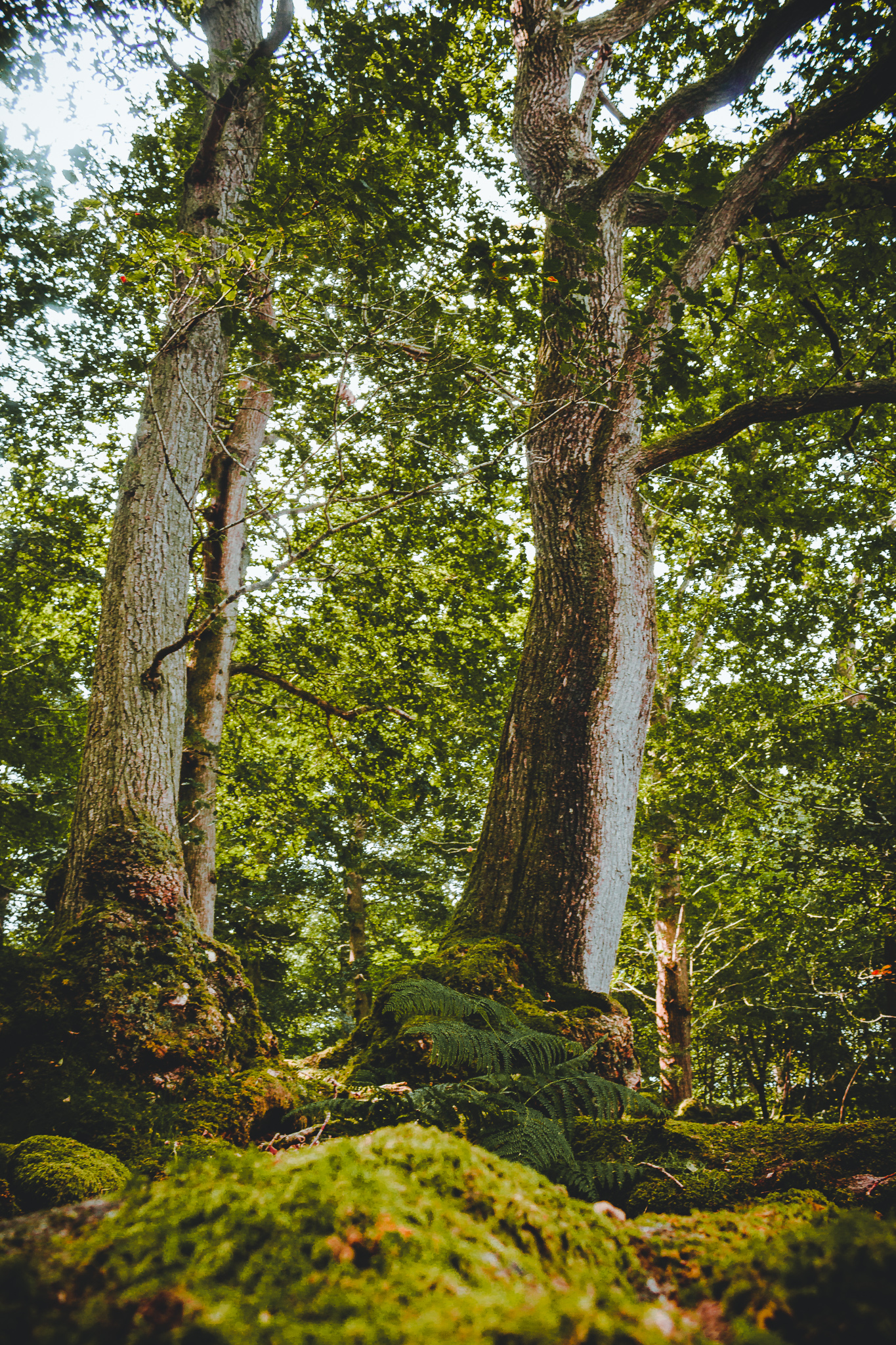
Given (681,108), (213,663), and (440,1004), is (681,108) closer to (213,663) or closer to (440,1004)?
(440,1004)

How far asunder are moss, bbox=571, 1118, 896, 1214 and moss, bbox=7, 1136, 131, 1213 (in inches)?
55.2

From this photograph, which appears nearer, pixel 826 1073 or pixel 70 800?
pixel 826 1073

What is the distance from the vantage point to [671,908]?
11.6 m

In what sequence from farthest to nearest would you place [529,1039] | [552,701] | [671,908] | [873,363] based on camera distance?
[671,908]
[873,363]
[552,701]
[529,1039]

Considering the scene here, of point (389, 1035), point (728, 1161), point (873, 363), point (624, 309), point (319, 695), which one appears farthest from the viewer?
point (319, 695)

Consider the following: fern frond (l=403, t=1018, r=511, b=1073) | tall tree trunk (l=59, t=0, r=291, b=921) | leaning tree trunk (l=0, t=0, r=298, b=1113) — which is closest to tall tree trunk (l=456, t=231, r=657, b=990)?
fern frond (l=403, t=1018, r=511, b=1073)

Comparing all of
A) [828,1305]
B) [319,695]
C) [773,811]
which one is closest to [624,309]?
[828,1305]

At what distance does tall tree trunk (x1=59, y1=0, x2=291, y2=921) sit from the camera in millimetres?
3572

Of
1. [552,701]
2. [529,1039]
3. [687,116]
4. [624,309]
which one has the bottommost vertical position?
[529,1039]

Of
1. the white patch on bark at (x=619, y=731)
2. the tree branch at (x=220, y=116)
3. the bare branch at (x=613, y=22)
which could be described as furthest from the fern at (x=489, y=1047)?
the bare branch at (x=613, y=22)

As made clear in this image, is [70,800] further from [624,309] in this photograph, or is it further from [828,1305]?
[828,1305]

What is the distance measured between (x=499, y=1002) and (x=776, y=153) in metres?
6.73

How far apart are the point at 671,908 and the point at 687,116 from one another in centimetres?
1113

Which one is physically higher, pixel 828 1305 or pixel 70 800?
pixel 70 800
